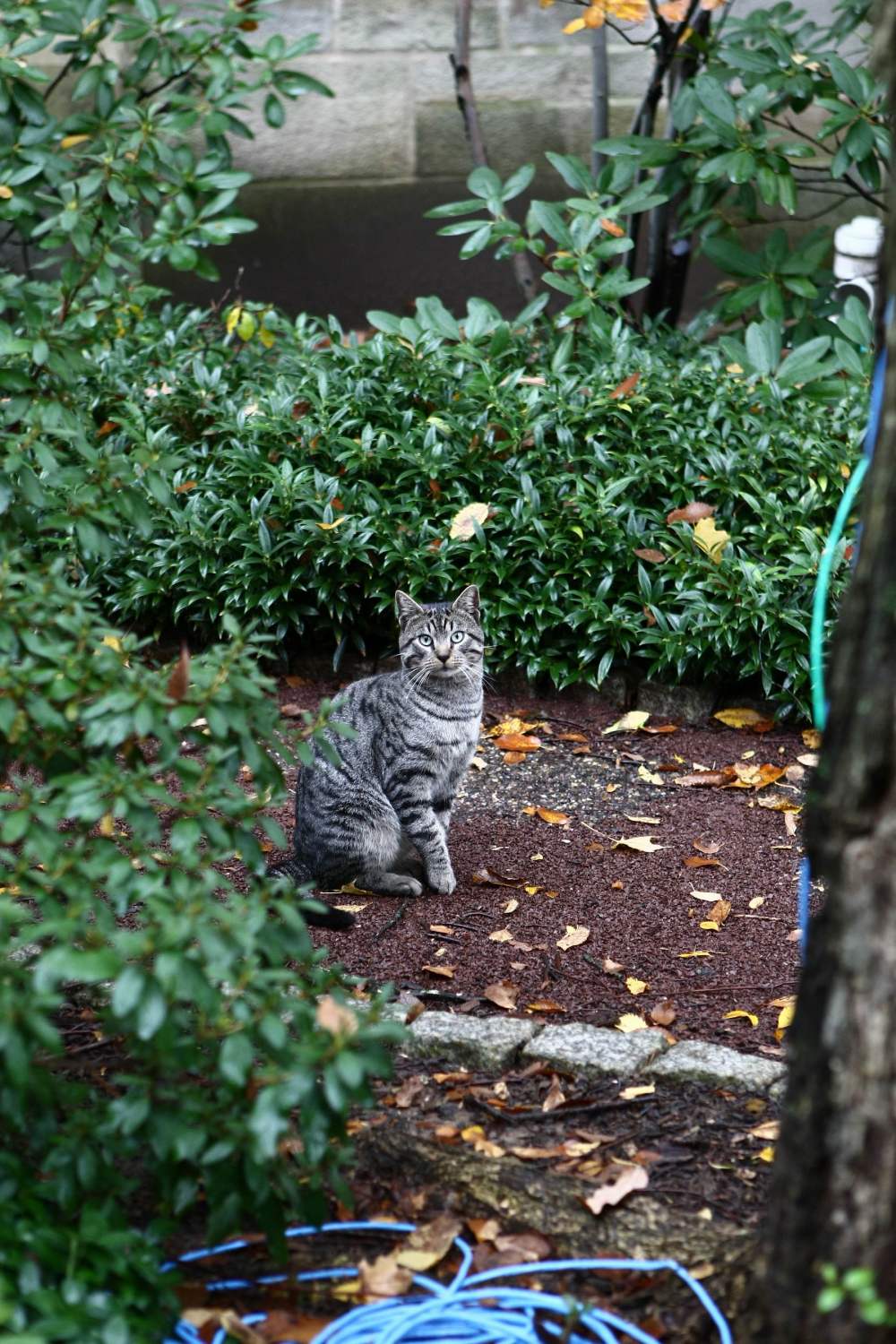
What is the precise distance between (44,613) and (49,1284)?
1192mm

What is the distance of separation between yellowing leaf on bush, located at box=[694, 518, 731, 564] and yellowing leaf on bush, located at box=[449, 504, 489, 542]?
876 mm

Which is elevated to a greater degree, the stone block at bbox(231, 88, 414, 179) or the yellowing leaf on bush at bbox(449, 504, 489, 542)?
the stone block at bbox(231, 88, 414, 179)

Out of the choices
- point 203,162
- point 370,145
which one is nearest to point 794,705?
point 203,162

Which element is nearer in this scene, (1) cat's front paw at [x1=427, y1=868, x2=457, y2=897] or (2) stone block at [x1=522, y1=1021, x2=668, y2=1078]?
(2) stone block at [x1=522, y1=1021, x2=668, y2=1078]

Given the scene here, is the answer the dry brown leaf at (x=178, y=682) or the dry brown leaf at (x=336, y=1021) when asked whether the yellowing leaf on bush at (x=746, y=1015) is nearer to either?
the dry brown leaf at (x=336, y=1021)

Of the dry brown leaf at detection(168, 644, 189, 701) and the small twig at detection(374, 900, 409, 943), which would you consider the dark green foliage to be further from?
the small twig at detection(374, 900, 409, 943)

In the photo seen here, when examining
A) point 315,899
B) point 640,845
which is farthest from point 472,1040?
point 640,845

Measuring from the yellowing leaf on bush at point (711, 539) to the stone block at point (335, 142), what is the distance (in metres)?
4.18

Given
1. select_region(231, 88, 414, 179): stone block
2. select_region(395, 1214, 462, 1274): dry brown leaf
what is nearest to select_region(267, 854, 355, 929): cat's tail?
select_region(395, 1214, 462, 1274): dry brown leaf

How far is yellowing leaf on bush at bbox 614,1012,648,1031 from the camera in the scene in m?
3.62

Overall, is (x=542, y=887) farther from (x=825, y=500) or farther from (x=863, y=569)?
(x=863, y=569)

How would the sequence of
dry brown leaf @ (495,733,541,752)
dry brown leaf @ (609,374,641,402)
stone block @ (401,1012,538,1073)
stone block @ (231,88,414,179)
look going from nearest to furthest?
stone block @ (401,1012,538,1073) < dry brown leaf @ (495,733,541,752) < dry brown leaf @ (609,374,641,402) < stone block @ (231,88,414,179)

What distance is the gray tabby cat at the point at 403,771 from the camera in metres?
4.68

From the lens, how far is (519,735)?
580cm
